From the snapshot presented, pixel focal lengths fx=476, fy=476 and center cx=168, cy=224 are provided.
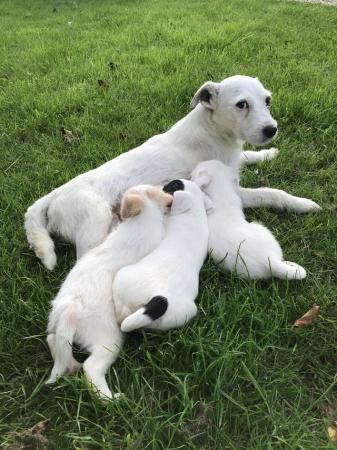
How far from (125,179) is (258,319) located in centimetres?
172

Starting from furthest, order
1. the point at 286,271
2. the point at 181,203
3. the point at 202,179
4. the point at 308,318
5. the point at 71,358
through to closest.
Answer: the point at 202,179 → the point at 181,203 → the point at 286,271 → the point at 308,318 → the point at 71,358

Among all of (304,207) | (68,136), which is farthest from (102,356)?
(68,136)

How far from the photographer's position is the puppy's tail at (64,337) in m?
2.70

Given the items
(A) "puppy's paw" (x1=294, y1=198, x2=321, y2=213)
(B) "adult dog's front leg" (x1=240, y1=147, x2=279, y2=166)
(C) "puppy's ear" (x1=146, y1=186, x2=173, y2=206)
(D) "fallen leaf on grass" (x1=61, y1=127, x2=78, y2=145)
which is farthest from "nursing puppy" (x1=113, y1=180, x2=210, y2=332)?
(D) "fallen leaf on grass" (x1=61, y1=127, x2=78, y2=145)

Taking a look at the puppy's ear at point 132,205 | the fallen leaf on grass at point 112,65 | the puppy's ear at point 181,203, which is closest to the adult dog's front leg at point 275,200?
the puppy's ear at point 181,203

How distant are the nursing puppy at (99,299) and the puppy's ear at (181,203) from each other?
0.13 meters

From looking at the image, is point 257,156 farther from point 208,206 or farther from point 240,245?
point 240,245

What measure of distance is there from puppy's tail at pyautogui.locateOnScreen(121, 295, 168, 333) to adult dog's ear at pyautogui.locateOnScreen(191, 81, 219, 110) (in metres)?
2.38

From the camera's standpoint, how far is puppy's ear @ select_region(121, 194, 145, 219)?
3359mm

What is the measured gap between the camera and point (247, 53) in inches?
297

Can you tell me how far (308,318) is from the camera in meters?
3.05

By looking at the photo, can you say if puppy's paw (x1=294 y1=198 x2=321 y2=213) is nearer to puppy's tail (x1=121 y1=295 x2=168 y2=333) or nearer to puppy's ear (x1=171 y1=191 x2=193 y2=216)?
puppy's ear (x1=171 y1=191 x2=193 y2=216)

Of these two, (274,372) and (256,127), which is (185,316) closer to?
(274,372)

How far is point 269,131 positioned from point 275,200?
0.60 metres
